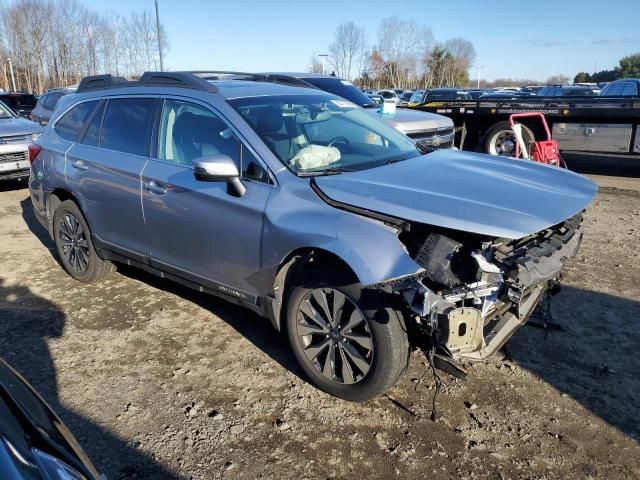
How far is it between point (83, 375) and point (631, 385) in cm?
364

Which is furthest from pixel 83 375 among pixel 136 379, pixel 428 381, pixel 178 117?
pixel 428 381

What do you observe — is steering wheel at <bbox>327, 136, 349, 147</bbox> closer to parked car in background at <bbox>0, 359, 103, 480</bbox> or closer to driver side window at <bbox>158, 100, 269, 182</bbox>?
driver side window at <bbox>158, 100, 269, 182</bbox>

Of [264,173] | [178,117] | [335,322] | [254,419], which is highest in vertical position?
[178,117]

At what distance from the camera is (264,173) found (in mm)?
3525

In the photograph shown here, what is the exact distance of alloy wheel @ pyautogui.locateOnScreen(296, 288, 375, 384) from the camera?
3156mm

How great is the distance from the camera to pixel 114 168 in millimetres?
4469

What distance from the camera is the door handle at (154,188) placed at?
4039mm

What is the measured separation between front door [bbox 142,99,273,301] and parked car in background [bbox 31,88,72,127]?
35.1ft

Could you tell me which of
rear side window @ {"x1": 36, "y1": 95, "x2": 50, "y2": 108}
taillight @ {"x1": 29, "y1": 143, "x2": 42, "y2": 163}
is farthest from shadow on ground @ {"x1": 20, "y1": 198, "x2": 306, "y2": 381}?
rear side window @ {"x1": 36, "y1": 95, "x2": 50, "y2": 108}

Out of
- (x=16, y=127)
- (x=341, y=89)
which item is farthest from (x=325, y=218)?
(x=16, y=127)

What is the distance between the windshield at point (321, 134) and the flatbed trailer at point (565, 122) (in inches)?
294

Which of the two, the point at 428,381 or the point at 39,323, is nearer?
the point at 428,381

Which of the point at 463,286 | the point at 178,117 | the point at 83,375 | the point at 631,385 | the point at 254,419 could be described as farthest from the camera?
the point at 178,117

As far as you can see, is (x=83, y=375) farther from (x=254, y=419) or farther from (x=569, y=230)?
(x=569, y=230)
